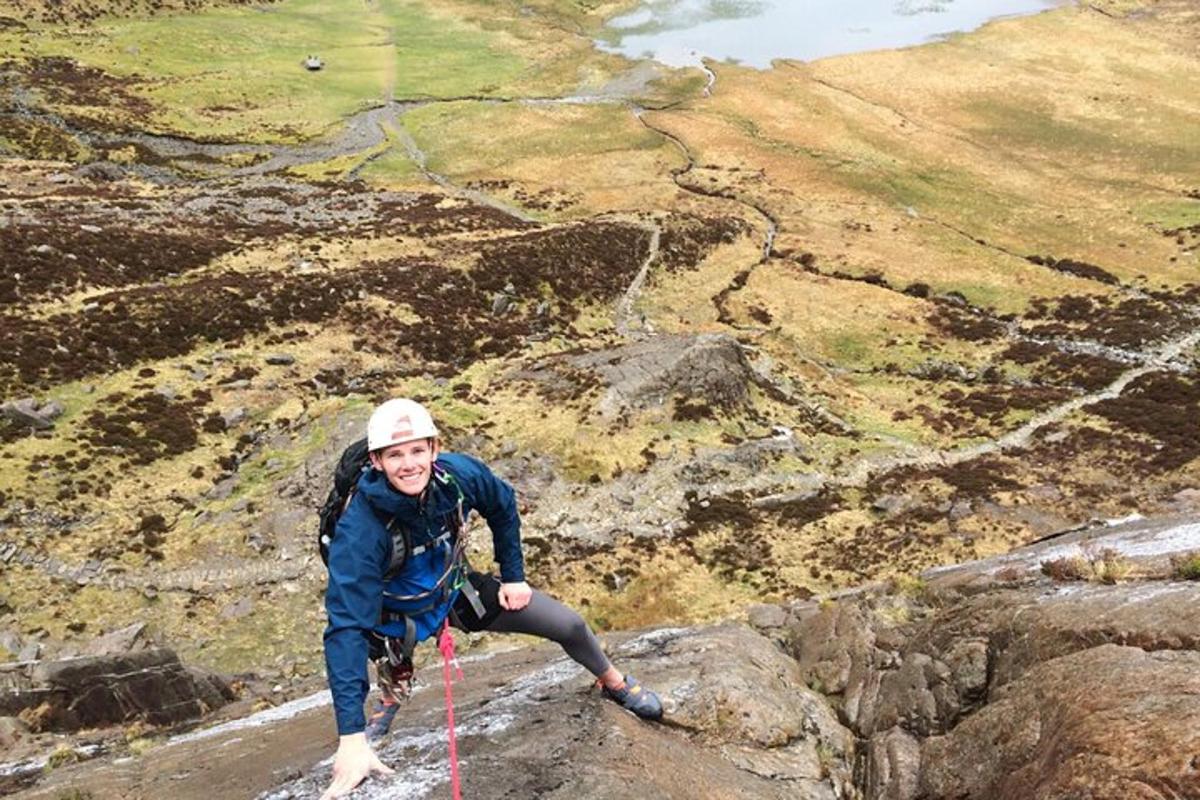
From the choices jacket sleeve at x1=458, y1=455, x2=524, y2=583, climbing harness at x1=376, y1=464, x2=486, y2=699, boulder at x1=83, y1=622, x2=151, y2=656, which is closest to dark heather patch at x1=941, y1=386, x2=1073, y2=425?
boulder at x1=83, y1=622, x2=151, y2=656

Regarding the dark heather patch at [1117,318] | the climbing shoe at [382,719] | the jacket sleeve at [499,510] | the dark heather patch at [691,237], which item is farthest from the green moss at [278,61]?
the jacket sleeve at [499,510]

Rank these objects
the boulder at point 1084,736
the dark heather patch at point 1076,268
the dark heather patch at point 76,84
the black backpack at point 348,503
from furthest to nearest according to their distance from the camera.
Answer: the dark heather patch at point 76,84 < the dark heather patch at point 1076,268 < the black backpack at point 348,503 < the boulder at point 1084,736

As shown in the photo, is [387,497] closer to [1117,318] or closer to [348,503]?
[348,503]

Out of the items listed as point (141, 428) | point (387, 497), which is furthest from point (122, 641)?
point (387, 497)

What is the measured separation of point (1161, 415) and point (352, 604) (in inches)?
2161

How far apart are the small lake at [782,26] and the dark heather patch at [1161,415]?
4265 inches

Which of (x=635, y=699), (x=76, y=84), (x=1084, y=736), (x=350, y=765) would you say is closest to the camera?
(x=350, y=765)

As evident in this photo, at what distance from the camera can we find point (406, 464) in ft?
25.9

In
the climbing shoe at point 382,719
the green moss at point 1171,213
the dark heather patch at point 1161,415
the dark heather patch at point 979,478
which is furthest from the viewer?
the green moss at point 1171,213

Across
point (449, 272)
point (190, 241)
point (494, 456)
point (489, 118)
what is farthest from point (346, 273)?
point (489, 118)

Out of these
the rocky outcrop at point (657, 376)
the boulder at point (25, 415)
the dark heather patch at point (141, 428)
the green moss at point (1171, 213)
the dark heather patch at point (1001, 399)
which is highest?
the boulder at point (25, 415)

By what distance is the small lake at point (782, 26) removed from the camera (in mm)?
152125

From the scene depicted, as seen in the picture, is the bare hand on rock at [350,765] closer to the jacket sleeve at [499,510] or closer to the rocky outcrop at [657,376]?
the jacket sleeve at [499,510]

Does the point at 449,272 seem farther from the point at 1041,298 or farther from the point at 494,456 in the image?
the point at 1041,298
